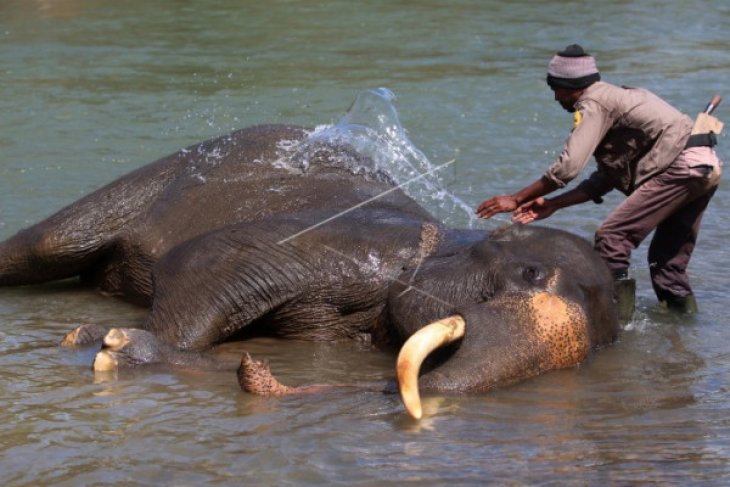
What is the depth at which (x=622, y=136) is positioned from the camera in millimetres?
7746

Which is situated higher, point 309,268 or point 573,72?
point 573,72

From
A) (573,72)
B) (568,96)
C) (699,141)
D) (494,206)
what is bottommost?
(494,206)

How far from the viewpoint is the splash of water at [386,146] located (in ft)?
28.5

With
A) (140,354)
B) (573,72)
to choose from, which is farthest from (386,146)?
(140,354)

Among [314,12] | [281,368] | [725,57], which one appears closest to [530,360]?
[281,368]

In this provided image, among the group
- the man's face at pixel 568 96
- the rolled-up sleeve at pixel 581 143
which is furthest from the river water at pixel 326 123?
the man's face at pixel 568 96

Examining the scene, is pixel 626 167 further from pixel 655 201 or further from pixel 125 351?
pixel 125 351

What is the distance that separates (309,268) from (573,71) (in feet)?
5.69

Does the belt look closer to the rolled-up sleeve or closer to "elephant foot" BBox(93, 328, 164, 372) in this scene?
the rolled-up sleeve

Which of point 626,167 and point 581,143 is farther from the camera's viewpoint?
point 626,167

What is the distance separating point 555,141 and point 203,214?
5.29 metres

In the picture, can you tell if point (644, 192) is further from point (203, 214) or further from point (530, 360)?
point (203, 214)

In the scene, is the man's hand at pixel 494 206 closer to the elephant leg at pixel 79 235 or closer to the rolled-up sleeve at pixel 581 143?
the rolled-up sleeve at pixel 581 143

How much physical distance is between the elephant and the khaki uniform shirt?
56 centimetres
